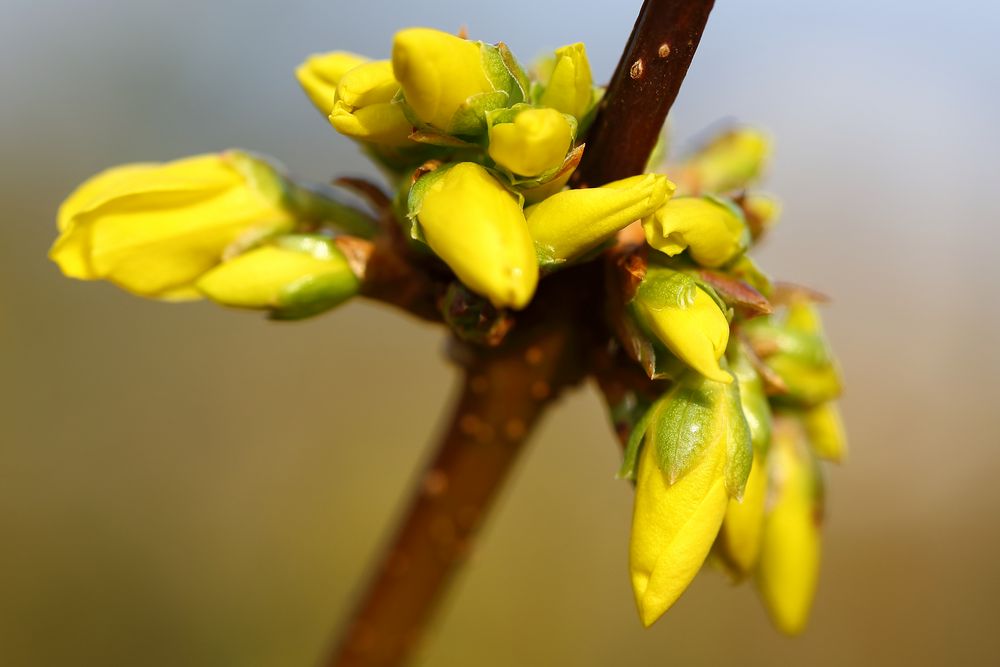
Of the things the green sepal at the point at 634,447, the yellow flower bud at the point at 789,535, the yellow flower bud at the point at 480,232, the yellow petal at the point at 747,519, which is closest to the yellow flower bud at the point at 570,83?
the yellow flower bud at the point at 480,232

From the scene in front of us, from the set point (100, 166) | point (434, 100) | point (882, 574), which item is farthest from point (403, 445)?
point (434, 100)

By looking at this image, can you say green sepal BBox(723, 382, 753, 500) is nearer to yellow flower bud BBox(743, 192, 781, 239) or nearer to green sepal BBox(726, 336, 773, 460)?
green sepal BBox(726, 336, 773, 460)

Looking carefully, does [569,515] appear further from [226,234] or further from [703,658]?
[226,234]

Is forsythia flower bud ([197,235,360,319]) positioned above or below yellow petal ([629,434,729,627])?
above

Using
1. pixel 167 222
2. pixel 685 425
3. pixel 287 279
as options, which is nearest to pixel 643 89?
pixel 685 425

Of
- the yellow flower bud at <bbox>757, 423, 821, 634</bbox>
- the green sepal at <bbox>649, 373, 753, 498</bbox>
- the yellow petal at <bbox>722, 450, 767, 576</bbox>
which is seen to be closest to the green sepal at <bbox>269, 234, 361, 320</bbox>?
the green sepal at <bbox>649, 373, 753, 498</bbox>

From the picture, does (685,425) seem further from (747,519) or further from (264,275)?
(264,275)

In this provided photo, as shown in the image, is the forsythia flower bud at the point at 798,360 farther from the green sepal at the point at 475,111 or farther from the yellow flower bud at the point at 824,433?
the green sepal at the point at 475,111
